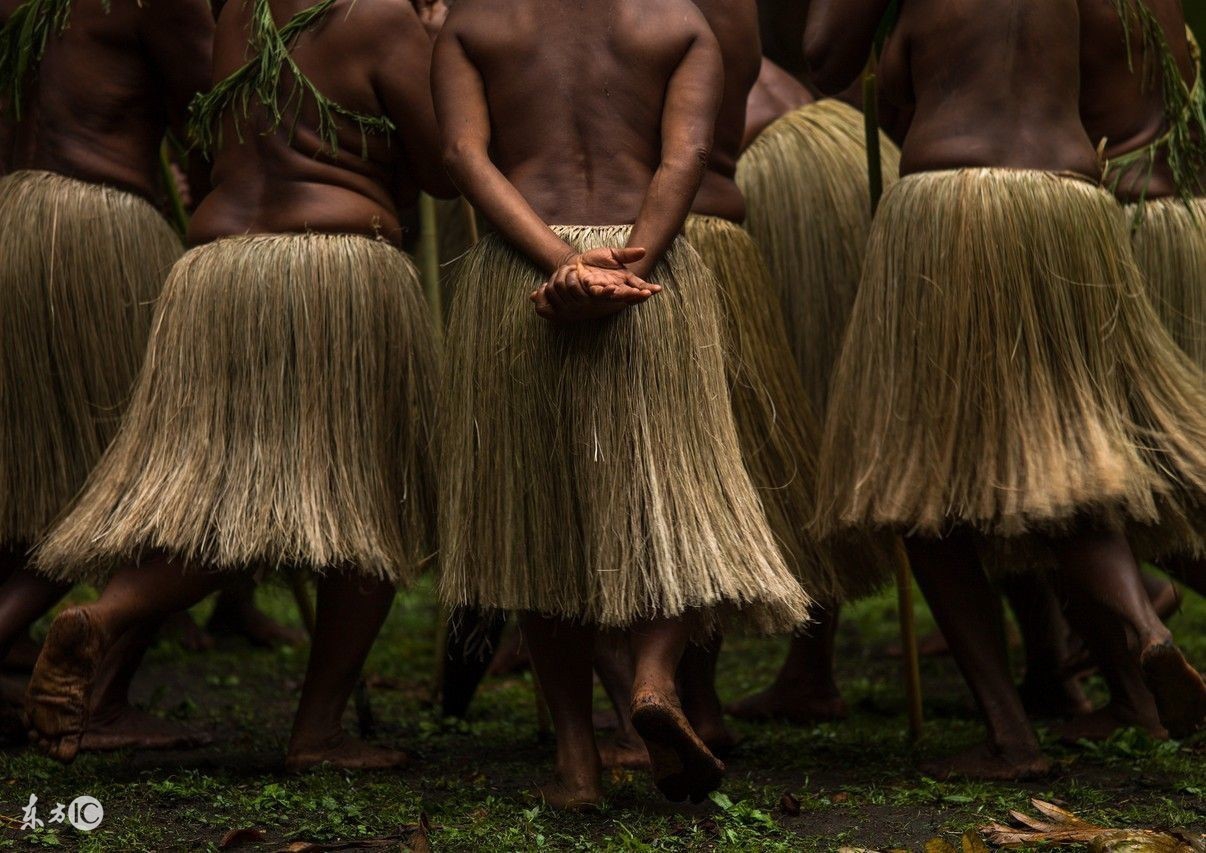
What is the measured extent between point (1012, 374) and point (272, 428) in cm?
144

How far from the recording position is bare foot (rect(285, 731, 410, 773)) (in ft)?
10.2

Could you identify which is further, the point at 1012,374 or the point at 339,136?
the point at 339,136

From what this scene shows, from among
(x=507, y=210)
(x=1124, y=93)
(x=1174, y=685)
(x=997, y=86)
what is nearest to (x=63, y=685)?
(x=507, y=210)

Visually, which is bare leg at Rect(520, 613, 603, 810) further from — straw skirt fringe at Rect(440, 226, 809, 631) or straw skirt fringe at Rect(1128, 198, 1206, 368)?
straw skirt fringe at Rect(1128, 198, 1206, 368)

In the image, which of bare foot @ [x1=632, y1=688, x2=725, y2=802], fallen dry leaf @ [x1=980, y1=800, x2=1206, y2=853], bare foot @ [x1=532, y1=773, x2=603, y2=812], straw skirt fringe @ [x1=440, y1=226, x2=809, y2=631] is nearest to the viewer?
fallen dry leaf @ [x1=980, y1=800, x2=1206, y2=853]

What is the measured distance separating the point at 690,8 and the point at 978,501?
1084 millimetres

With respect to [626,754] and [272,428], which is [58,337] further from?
[626,754]

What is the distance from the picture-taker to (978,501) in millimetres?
2900

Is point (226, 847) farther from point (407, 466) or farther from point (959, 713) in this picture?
point (959, 713)

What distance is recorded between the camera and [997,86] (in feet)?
10.0

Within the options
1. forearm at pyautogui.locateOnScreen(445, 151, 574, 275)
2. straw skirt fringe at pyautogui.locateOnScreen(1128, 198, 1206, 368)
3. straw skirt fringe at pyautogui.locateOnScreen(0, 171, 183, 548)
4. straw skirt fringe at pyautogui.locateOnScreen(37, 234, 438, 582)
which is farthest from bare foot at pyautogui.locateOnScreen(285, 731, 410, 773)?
straw skirt fringe at pyautogui.locateOnScreen(1128, 198, 1206, 368)

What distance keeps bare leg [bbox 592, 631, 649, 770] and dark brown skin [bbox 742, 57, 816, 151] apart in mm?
1338

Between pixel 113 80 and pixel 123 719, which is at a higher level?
pixel 113 80

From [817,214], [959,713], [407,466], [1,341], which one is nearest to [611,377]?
[407,466]
